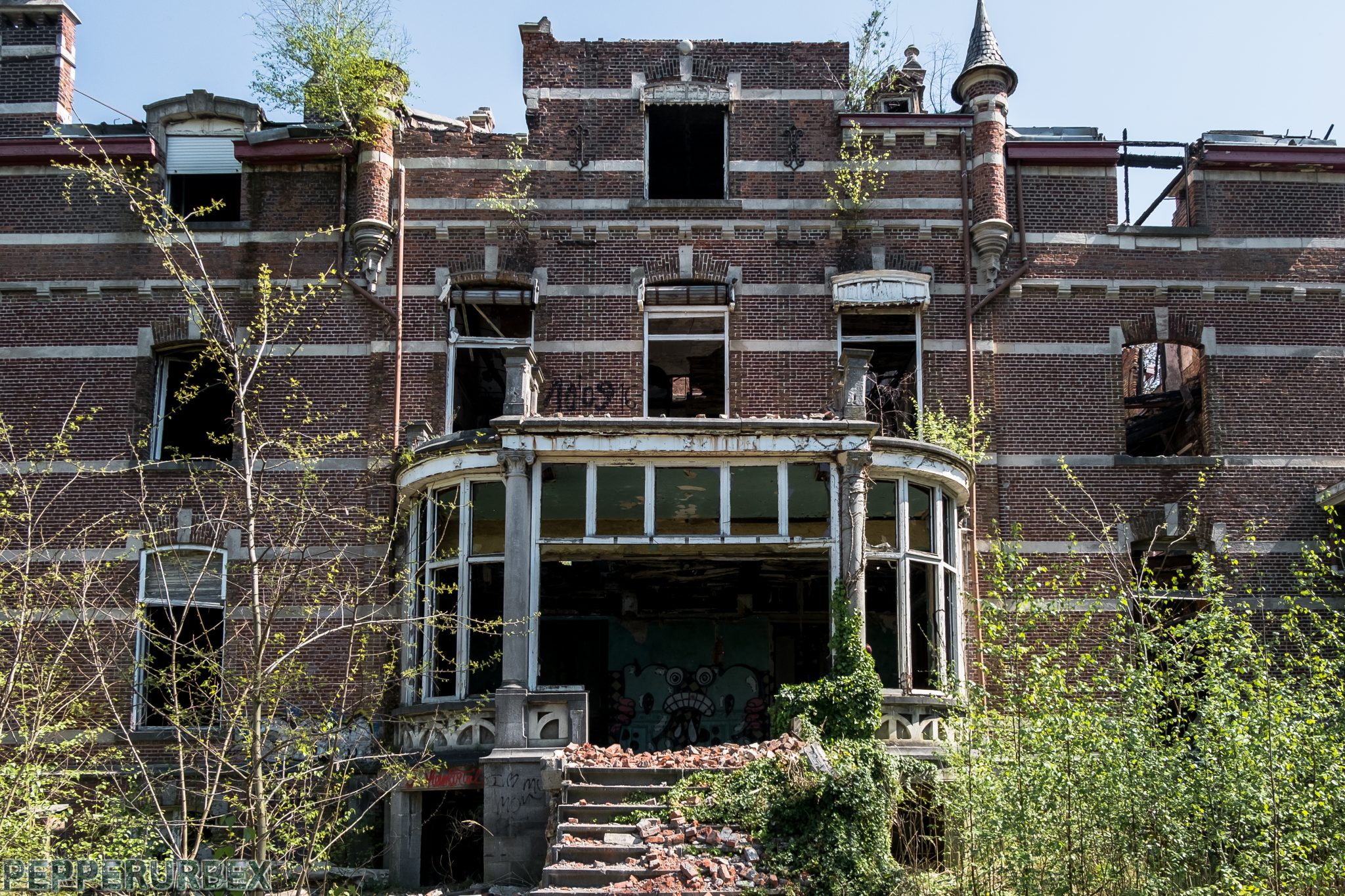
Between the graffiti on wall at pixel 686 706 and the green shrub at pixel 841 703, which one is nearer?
the green shrub at pixel 841 703

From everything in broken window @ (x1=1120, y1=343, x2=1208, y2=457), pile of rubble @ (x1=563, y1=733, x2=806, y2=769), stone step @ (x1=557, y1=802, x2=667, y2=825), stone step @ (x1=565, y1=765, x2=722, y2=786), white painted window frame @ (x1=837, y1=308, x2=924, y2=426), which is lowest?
stone step @ (x1=557, y1=802, x2=667, y2=825)

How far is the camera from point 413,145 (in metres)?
20.1

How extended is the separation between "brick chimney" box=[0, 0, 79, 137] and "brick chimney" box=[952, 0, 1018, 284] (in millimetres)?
12792

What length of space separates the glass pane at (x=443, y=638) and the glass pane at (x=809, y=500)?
4099mm

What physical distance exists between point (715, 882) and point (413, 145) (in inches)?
461

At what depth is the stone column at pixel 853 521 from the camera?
16.0 m

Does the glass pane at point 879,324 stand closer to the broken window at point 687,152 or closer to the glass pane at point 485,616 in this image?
the broken window at point 687,152

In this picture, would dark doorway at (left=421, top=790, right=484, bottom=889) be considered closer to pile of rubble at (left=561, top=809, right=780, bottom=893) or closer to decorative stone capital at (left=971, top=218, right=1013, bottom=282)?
pile of rubble at (left=561, top=809, right=780, bottom=893)

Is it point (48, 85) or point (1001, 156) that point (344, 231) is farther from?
point (1001, 156)

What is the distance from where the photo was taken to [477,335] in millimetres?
20031

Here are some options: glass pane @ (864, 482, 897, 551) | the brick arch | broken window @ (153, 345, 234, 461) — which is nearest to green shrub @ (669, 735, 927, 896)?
glass pane @ (864, 482, 897, 551)

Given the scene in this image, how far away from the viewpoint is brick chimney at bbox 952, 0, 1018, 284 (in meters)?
19.7

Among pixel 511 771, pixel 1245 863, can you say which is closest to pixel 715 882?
pixel 511 771

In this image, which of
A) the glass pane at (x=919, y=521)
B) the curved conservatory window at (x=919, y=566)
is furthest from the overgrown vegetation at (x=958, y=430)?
the glass pane at (x=919, y=521)
